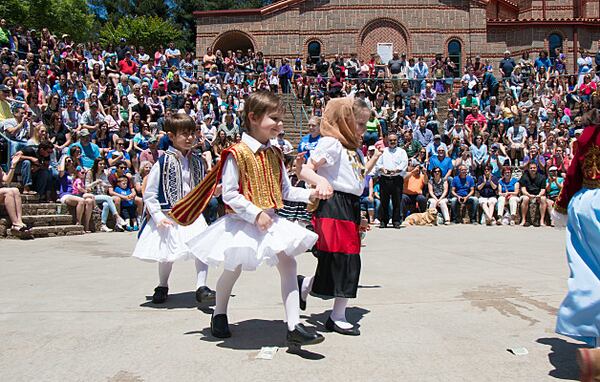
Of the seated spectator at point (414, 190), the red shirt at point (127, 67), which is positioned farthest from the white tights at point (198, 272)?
the red shirt at point (127, 67)

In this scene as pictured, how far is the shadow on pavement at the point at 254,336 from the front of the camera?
4.16 metres

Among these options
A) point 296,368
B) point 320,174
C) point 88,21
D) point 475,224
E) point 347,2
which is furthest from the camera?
point 88,21

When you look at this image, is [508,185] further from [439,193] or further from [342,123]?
[342,123]

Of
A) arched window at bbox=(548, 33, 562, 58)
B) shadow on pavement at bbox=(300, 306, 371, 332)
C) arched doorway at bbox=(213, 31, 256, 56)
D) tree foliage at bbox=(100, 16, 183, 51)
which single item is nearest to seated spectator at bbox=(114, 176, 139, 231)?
shadow on pavement at bbox=(300, 306, 371, 332)

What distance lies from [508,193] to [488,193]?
18.0 inches

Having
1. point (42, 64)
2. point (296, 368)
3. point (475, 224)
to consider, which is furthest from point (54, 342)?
point (42, 64)

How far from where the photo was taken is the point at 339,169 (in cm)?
466

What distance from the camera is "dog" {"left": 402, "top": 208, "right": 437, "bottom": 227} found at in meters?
14.1

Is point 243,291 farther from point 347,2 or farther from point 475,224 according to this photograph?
point 347,2

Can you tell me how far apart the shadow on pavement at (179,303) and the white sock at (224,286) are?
0.96m

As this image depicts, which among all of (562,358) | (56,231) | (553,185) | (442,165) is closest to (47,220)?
(56,231)

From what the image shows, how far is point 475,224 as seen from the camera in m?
14.7

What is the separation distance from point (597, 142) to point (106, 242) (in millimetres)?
8408

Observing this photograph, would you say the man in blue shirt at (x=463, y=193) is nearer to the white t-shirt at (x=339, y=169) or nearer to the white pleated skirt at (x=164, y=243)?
the white pleated skirt at (x=164, y=243)
